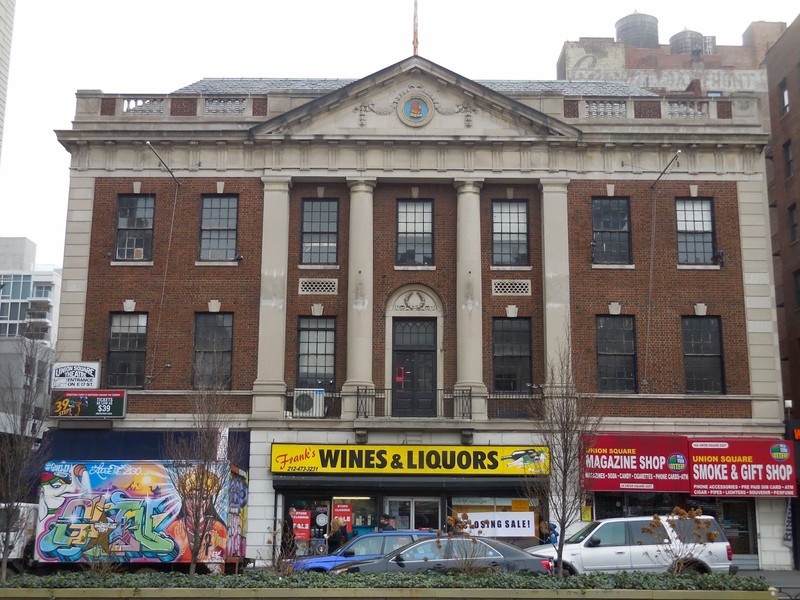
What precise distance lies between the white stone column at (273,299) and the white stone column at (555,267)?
27.1ft

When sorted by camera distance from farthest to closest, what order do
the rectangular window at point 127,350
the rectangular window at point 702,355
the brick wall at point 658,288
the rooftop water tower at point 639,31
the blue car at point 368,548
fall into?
1. the rooftop water tower at point 639,31
2. the rectangular window at point 127,350
3. the rectangular window at point 702,355
4. the brick wall at point 658,288
5. the blue car at point 368,548

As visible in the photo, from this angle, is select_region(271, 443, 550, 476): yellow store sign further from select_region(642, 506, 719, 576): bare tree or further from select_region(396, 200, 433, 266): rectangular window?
select_region(642, 506, 719, 576): bare tree

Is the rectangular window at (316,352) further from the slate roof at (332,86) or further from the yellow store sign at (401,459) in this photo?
the slate roof at (332,86)

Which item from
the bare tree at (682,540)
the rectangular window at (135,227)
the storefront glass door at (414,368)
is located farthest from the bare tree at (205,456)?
the bare tree at (682,540)

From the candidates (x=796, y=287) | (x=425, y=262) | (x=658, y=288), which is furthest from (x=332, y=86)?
(x=796, y=287)

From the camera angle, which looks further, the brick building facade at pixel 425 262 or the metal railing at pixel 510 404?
the metal railing at pixel 510 404

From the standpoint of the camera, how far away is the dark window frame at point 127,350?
2958 centimetres

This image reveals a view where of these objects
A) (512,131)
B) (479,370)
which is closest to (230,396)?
(479,370)

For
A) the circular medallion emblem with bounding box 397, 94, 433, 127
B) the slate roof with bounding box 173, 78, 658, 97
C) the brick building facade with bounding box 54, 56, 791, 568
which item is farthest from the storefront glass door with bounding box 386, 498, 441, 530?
the slate roof with bounding box 173, 78, 658, 97

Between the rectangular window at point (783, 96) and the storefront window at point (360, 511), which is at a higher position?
the rectangular window at point (783, 96)

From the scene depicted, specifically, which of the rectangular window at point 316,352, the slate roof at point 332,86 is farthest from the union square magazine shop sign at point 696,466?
the slate roof at point 332,86

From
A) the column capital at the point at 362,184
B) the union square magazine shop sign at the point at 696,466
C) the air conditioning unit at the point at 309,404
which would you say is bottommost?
the union square magazine shop sign at the point at 696,466

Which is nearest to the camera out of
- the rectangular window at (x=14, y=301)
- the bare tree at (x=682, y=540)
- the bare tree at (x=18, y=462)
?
the bare tree at (x=682, y=540)

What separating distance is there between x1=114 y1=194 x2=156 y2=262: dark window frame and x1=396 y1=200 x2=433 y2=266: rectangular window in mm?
8080
